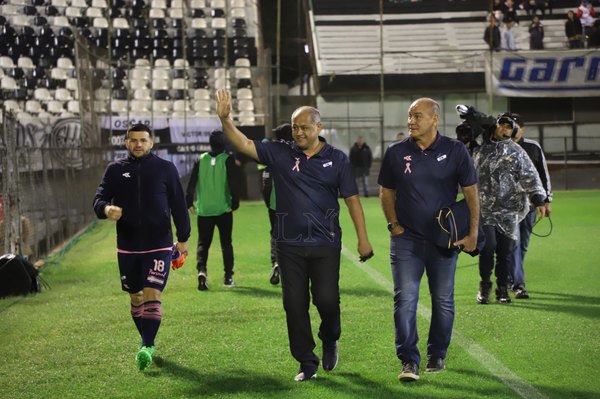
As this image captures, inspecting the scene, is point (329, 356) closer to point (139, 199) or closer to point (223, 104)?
point (139, 199)

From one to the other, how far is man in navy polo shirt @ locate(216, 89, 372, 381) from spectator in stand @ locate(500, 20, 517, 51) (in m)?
30.3

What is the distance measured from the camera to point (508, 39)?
36.2 meters

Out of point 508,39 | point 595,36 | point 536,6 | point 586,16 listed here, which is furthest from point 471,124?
point 536,6

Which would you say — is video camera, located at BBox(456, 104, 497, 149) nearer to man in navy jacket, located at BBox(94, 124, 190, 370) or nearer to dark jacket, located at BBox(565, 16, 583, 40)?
man in navy jacket, located at BBox(94, 124, 190, 370)

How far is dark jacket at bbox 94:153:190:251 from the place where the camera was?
7.45m

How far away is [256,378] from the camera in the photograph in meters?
6.86

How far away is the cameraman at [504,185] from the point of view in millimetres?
9930

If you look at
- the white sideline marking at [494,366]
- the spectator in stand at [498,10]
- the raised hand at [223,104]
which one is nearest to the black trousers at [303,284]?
the raised hand at [223,104]

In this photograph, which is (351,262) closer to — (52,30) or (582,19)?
(52,30)

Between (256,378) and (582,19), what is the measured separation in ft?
106

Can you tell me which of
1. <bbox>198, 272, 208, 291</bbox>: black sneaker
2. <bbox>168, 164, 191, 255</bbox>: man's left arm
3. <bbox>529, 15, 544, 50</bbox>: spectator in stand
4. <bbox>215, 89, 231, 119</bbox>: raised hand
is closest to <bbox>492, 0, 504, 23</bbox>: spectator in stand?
<bbox>529, 15, 544, 50</bbox>: spectator in stand

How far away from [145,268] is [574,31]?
31.2m

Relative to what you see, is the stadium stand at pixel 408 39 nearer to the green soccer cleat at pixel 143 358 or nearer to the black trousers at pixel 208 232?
the black trousers at pixel 208 232

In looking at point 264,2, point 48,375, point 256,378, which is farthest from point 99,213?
point 264,2
